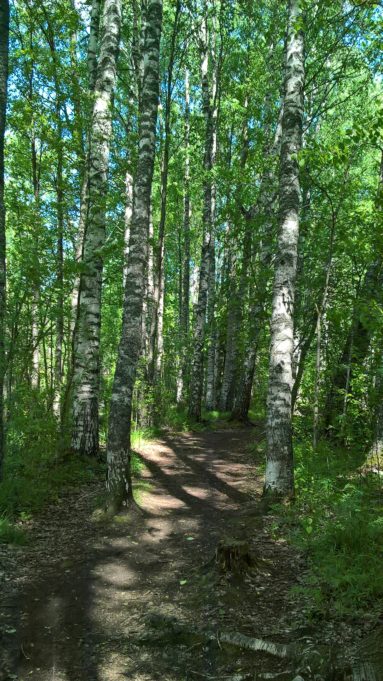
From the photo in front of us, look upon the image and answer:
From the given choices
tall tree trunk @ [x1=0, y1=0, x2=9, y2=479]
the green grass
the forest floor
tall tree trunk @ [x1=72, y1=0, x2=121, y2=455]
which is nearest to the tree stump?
the forest floor

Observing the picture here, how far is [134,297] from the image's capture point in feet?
22.4

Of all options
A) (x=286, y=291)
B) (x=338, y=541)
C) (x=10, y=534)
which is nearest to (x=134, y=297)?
(x=286, y=291)

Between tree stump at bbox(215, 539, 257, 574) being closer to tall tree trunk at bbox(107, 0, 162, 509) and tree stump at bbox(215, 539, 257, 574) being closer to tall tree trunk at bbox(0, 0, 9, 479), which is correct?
tall tree trunk at bbox(107, 0, 162, 509)

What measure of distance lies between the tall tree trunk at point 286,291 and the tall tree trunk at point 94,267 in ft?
11.2

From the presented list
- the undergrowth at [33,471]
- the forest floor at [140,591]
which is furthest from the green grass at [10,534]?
the forest floor at [140,591]

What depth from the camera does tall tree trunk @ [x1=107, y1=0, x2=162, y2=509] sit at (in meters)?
6.51

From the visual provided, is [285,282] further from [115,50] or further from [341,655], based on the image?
[115,50]

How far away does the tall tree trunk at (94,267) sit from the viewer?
8500 mm

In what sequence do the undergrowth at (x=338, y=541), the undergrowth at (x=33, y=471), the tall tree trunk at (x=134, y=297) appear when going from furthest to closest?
the tall tree trunk at (x=134, y=297) → the undergrowth at (x=33, y=471) → the undergrowth at (x=338, y=541)

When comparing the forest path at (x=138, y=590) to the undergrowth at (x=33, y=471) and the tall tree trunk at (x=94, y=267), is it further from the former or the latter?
the tall tree trunk at (x=94, y=267)

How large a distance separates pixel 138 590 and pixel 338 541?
2.11 metres

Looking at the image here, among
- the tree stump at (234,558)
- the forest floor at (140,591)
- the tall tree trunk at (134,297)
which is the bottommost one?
the forest floor at (140,591)

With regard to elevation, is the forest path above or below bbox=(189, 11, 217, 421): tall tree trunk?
below

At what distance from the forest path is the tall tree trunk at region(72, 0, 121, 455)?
143cm
